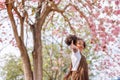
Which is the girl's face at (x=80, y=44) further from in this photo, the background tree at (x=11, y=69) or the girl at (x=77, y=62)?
the background tree at (x=11, y=69)

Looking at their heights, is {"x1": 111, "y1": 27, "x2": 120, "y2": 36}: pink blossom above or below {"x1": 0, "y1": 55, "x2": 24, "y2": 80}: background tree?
above

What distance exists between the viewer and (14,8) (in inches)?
220

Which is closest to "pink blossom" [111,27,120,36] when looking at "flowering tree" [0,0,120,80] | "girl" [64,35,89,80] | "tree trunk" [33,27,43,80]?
"flowering tree" [0,0,120,80]

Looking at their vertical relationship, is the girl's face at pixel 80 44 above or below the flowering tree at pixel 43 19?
below

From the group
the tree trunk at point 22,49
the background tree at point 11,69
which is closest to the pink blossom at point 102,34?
the tree trunk at point 22,49

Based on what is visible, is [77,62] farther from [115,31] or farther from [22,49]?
[115,31]

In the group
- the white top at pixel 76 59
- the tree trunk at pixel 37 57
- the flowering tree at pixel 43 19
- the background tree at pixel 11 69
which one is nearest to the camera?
the white top at pixel 76 59

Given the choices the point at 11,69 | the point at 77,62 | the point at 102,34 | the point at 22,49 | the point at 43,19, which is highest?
the point at 43,19

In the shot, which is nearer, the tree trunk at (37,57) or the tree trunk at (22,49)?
the tree trunk at (22,49)

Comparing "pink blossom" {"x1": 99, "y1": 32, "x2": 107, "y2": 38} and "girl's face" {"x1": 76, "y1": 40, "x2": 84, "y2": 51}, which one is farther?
"pink blossom" {"x1": 99, "y1": 32, "x2": 107, "y2": 38}

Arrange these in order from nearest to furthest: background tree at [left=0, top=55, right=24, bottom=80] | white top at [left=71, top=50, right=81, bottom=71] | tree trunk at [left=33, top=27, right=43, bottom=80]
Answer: white top at [left=71, top=50, right=81, bottom=71]
tree trunk at [left=33, top=27, right=43, bottom=80]
background tree at [left=0, top=55, right=24, bottom=80]

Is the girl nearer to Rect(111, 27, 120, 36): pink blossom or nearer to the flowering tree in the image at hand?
the flowering tree

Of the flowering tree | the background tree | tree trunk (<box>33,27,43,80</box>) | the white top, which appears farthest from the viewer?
the background tree

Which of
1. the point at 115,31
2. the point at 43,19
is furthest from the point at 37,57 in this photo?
the point at 115,31
